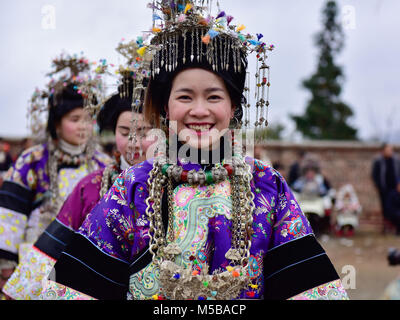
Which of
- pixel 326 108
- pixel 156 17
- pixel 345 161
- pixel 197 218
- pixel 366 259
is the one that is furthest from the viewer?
pixel 326 108

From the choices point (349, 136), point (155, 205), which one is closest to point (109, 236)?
point (155, 205)

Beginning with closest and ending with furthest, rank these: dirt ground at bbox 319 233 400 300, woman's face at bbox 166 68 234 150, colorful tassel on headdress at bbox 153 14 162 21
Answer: woman's face at bbox 166 68 234 150
colorful tassel on headdress at bbox 153 14 162 21
dirt ground at bbox 319 233 400 300

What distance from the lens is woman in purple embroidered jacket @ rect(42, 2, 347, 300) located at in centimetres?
179

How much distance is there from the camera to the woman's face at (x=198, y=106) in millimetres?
1867

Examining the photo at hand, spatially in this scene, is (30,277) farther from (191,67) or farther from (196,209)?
(191,67)

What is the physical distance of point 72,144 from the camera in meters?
3.70

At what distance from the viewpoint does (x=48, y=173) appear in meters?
3.59

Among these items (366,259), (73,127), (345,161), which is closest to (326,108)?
(345,161)

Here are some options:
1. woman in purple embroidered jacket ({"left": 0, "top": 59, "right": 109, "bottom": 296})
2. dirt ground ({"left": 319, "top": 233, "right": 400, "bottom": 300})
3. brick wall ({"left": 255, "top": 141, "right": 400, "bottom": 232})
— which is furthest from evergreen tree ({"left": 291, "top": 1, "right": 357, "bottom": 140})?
woman in purple embroidered jacket ({"left": 0, "top": 59, "right": 109, "bottom": 296})

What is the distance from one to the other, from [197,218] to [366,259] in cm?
671

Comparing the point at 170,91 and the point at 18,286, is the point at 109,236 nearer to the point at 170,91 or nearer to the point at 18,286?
the point at 170,91

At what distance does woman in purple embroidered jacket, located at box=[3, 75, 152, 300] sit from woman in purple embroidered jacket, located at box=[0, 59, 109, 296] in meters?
0.48

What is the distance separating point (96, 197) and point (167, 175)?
0.94 metres

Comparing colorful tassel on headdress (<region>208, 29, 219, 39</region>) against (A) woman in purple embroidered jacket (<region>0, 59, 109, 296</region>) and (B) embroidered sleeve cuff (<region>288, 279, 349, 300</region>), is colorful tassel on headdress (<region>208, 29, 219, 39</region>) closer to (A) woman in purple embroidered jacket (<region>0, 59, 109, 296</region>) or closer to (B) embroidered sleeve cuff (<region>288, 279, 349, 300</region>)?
(B) embroidered sleeve cuff (<region>288, 279, 349, 300</region>)
